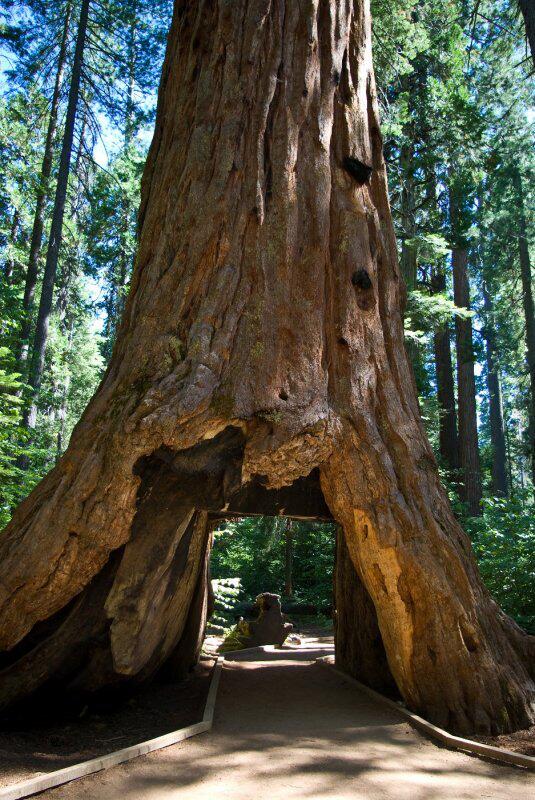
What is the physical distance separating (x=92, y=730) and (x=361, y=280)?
4947mm

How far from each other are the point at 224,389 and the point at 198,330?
2.09ft

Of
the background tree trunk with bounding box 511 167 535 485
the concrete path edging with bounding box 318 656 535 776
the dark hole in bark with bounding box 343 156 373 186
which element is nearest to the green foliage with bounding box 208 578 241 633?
the concrete path edging with bounding box 318 656 535 776

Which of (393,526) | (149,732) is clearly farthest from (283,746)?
(393,526)

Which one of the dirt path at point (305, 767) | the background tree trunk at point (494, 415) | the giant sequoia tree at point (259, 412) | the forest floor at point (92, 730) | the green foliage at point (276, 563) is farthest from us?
the background tree trunk at point (494, 415)

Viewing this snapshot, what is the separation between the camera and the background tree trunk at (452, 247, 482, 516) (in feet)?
59.0

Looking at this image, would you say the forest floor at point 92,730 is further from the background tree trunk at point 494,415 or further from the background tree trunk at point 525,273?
the background tree trunk at point 494,415

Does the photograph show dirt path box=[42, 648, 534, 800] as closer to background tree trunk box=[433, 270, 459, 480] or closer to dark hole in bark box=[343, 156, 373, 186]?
dark hole in bark box=[343, 156, 373, 186]

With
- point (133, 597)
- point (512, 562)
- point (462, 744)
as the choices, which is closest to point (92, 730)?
point (133, 597)

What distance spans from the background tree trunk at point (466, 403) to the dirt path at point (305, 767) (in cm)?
1290

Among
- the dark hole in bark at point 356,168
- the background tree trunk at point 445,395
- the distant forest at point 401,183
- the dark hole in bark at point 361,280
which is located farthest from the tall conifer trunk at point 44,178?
the background tree trunk at point 445,395

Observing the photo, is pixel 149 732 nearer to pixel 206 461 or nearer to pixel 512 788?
pixel 206 461

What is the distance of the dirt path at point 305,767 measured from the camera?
3.59 meters

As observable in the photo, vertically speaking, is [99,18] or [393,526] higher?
[99,18]

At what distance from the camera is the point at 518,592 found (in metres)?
8.98
